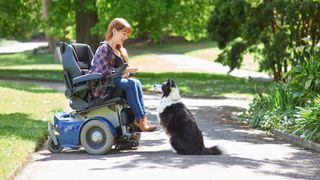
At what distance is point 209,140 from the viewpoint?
12391mm

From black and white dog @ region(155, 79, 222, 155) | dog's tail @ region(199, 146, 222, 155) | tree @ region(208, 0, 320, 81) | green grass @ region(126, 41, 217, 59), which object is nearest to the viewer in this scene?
black and white dog @ region(155, 79, 222, 155)

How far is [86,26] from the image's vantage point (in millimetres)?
34188

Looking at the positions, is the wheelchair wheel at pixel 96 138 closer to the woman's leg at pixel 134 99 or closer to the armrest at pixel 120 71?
the woman's leg at pixel 134 99

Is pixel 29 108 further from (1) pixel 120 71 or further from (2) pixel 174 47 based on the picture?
(2) pixel 174 47

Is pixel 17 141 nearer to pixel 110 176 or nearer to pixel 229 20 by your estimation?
pixel 110 176

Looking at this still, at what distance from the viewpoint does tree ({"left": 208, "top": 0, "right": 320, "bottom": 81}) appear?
1025 inches

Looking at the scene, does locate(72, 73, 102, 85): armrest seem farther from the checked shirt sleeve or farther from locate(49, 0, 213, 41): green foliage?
locate(49, 0, 213, 41): green foliage

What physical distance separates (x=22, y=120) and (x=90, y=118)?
367 cm

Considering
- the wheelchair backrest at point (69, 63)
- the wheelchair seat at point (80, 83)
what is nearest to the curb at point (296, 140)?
the wheelchair seat at point (80, 83)

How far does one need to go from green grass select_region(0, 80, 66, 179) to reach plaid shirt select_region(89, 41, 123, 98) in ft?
4.25

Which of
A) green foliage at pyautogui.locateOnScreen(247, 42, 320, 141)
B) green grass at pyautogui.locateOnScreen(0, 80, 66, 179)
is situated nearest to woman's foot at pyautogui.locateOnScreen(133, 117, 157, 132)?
green grass at pyautogui.locateOnScreen(0, 80, 66, 179)

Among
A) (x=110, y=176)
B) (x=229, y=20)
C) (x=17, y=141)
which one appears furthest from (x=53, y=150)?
(x=229, y=20)

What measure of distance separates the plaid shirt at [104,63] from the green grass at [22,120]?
129 centimetres

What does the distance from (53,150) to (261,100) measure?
7.03 metres
